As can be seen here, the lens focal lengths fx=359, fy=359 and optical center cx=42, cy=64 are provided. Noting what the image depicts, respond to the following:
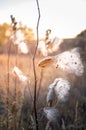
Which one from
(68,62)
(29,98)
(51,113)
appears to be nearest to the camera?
(68,62)

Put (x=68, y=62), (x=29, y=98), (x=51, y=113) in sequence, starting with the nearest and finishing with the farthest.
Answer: (x=68, y=62), (x=51, y=113), (x=29, y=98)

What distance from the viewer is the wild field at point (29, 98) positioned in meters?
2.07

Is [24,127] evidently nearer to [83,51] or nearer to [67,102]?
[67,102]

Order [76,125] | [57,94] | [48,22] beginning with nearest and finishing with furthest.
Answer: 1. [57,94]
2. [76,125]
3. [48,22]

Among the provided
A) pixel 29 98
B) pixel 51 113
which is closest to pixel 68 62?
pixel 51 113

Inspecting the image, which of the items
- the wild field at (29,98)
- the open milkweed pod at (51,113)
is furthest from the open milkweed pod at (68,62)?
the wild field at (29,98)

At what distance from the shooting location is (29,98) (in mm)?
2168

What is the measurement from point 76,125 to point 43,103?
24 centimetres

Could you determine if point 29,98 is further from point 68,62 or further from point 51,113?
point 68,62

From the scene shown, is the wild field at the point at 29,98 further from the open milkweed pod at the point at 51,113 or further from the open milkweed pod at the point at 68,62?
the open milkweed pod at the point at 68,62

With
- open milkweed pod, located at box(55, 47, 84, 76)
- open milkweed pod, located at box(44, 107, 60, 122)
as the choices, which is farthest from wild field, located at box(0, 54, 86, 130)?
open milkweed pod, located at box(55, 47, 84, 76)

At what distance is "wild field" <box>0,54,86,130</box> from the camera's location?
2.07m

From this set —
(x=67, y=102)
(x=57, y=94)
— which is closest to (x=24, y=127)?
(x=67, y=102)

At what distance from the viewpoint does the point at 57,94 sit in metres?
1.76
